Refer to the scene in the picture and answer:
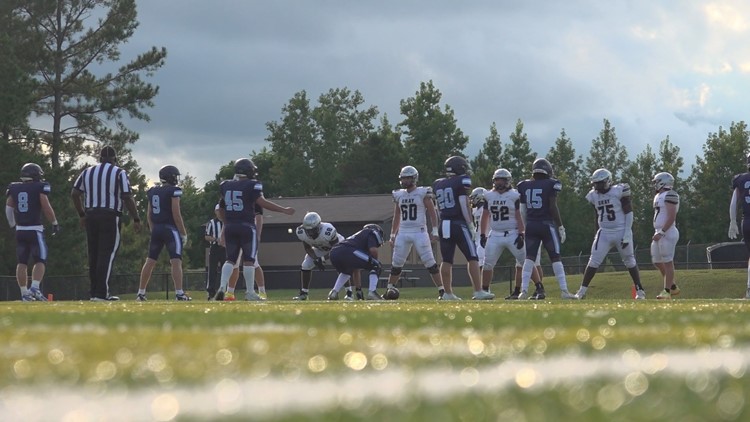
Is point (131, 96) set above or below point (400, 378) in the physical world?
above

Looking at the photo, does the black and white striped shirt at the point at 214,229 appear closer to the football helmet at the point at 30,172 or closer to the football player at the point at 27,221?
the football helmet at the point at 30,172

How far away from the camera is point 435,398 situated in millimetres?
3039

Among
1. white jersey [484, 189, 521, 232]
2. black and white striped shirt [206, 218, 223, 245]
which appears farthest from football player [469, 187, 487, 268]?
black and white striped shirt [206, 218, 223, 245]

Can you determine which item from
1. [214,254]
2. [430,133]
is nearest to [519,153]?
[430,133]

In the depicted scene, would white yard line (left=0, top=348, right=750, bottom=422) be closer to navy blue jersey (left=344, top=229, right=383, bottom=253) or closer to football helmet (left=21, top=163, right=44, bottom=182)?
navy blue jersey (left=344, top=229, right=383, bottom=253)

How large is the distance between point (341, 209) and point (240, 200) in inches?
1952

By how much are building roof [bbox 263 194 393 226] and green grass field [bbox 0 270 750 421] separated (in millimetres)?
56103

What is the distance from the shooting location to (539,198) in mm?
16422

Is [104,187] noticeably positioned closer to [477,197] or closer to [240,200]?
[240,200]

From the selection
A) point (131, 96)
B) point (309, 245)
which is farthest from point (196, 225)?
point (309, 245)

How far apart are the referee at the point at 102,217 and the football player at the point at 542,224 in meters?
5.59

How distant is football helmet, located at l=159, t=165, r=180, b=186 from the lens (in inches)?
677

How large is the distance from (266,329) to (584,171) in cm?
8035

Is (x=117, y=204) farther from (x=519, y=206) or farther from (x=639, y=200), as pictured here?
(x=639, y=200)
